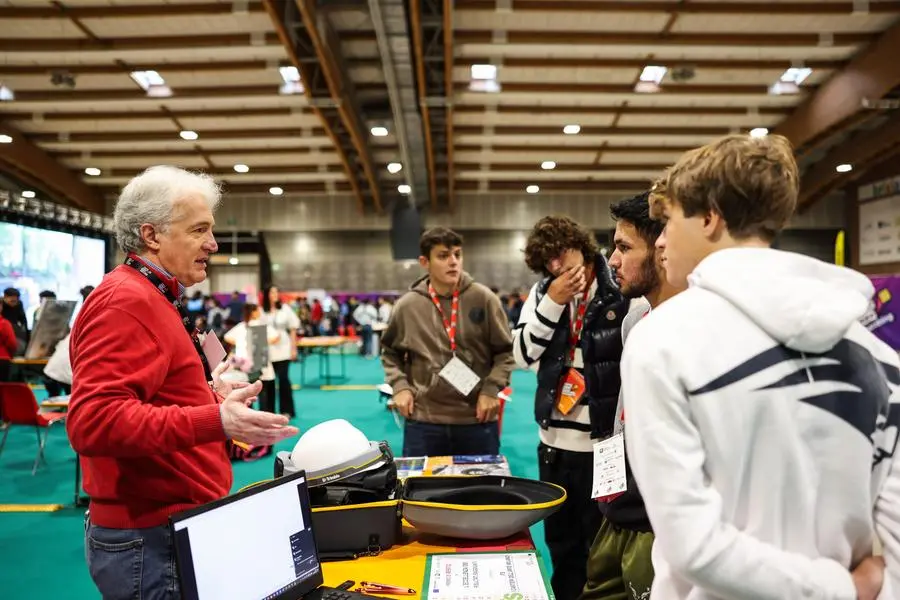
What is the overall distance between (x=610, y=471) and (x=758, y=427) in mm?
730

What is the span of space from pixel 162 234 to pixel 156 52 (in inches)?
→ 406

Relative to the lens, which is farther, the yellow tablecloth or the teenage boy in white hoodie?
the yellow tablecloth

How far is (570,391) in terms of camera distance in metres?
2.12

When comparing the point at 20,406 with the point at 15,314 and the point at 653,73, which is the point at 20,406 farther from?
the point at 653,73

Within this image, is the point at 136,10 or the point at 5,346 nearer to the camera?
the point at 5,346

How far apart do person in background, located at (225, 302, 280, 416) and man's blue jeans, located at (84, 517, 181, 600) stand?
403cm

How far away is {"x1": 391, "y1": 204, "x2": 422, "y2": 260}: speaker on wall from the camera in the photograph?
17.8m

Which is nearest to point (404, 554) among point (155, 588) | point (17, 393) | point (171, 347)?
point (155, 588)

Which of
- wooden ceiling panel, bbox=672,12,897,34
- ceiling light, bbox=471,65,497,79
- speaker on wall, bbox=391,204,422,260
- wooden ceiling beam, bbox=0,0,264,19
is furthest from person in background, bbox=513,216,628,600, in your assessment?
speaker on wall, bbox=391,204,422,260

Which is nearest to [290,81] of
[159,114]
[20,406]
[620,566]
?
[159,114]

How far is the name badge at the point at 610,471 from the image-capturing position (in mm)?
1419

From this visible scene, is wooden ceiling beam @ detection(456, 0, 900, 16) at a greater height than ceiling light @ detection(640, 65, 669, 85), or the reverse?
wooden ceiling beam @ detection(456, 0, 900, 16)

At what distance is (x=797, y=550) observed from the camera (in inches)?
31.9

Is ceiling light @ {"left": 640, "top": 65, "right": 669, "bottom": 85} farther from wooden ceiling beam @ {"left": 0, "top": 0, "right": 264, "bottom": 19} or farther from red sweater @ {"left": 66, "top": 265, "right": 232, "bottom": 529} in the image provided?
red sweater @ {"left": 66, "top": 265, "right": 232, "bottom": 529}
